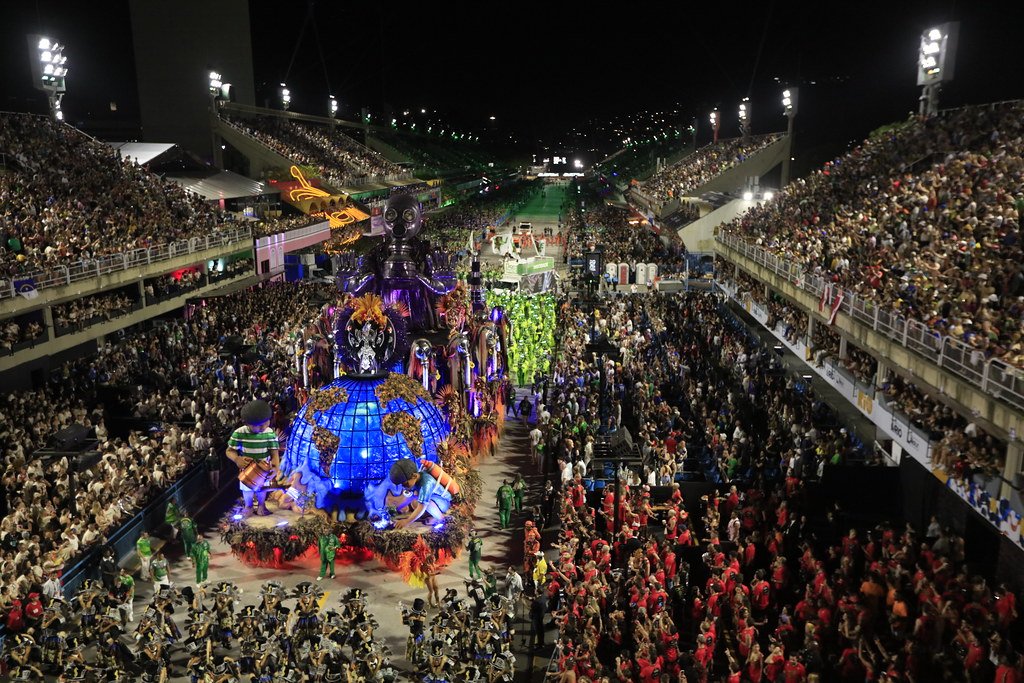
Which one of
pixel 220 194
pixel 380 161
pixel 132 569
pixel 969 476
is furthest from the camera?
pixel 380 161

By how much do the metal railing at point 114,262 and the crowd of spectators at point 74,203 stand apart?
0.40 meters

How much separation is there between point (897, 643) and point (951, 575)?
57.1 inches

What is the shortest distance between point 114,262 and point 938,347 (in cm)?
2414

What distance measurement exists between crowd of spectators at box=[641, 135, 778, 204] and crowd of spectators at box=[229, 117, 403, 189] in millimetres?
23895

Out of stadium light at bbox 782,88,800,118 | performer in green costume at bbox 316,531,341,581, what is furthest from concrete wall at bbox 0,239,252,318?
stadium light at bbox 782,88,800,118

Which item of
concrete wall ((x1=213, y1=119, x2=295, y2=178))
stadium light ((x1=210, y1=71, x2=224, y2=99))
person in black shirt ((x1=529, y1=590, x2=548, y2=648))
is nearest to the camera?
person in black shirt ((x1=529, y1=590, x2=548, y2=648))

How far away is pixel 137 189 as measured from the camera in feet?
118

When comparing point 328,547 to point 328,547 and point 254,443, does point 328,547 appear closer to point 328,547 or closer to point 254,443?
point 328,547

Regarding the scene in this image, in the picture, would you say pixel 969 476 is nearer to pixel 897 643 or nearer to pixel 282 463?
pixel 897 643

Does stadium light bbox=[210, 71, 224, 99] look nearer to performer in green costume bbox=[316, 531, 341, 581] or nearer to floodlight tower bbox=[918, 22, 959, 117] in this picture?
floodlight tower bbox=[918, 22, 959, 117]

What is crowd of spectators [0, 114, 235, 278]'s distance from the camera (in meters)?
26.5

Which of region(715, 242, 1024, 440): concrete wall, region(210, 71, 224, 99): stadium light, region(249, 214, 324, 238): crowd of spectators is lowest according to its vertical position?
region(715, 242, 1024, 440): concrete wall

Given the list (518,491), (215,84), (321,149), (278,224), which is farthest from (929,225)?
(321,149)

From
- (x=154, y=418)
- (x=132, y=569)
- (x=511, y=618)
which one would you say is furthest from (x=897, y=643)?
(x=154, y=418)
